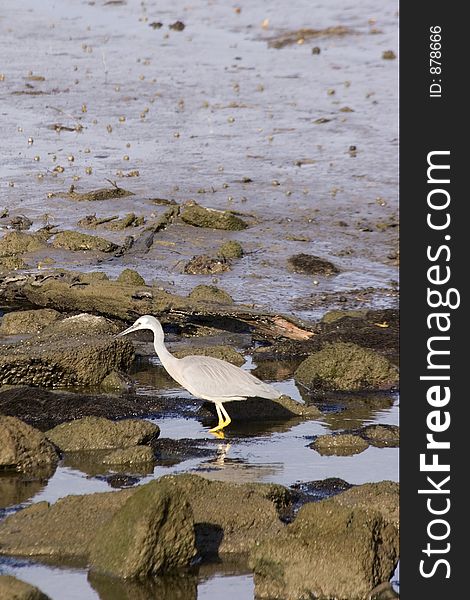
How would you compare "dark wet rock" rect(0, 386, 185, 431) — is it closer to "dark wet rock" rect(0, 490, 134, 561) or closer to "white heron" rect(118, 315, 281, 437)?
"white heron" rect(118, 315, 281, 437)

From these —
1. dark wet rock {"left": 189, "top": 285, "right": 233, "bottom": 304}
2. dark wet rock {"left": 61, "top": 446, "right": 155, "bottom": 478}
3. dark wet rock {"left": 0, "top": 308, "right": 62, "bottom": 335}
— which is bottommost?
dark wet rock {"left": 61, "top": 446, "right": 155, "bottom": 478}

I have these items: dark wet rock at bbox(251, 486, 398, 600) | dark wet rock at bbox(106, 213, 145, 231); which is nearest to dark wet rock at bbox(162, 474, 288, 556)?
dark wet rock at bbox(251, 486, 398, 600)

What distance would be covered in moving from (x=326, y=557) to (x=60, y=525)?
2118 mm

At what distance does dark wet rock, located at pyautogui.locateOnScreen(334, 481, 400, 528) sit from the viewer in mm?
11617

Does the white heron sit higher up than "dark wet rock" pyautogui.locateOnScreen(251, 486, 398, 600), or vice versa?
the white heron

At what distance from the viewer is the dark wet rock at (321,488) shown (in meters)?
12.5

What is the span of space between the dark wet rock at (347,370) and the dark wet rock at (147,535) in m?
5.58

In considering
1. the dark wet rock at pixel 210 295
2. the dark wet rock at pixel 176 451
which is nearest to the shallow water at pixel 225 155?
the dark wet rock at pixel 176 451

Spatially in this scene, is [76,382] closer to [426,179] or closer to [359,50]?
[426,179]

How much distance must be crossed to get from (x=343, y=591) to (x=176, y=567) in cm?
125

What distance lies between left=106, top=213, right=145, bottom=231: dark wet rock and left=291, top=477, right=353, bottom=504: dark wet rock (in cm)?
940

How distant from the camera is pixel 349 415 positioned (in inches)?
604

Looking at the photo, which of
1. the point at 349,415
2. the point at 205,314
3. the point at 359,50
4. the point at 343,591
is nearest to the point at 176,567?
the point at 343,591

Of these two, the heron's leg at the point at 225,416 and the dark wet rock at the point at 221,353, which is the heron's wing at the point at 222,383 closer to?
the heron's leg at the point at 225,416
